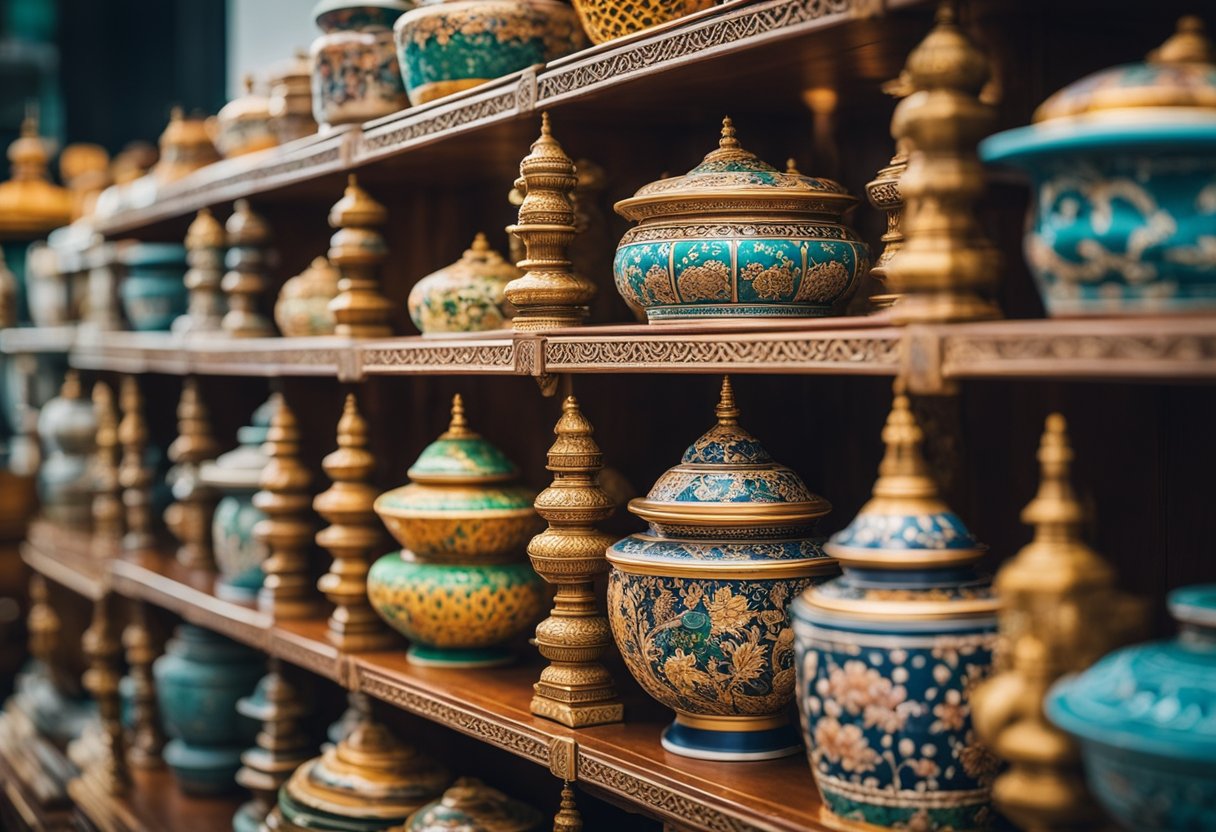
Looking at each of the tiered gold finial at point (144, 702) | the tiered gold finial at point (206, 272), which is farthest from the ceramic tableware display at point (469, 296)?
the tiered gold finial at point (144, 702)

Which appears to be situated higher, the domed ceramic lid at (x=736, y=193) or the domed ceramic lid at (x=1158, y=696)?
the domed ceramic lid at (x=736, y=193)

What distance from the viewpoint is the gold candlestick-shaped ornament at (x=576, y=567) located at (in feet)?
5.66

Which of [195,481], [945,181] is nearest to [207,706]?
[195,481]

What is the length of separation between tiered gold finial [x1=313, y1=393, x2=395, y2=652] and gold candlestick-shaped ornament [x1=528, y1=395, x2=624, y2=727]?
22.8 inches

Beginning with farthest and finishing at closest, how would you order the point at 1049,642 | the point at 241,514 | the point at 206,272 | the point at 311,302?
1. the point at 206,272
2. the point at 241,514
3. the point at 311,302
4. the point at 1049,642

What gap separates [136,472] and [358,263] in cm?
126

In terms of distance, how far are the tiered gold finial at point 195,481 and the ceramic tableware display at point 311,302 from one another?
516mm

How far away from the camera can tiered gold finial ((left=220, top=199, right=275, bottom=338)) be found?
2.69 meters

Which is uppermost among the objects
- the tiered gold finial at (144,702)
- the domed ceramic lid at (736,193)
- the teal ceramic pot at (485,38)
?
the teal ceramic pot at (485,38)

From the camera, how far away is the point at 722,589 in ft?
4.92

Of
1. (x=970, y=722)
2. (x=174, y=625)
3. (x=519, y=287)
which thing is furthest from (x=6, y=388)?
(x=970, y=722)

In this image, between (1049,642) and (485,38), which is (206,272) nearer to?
(485,38)

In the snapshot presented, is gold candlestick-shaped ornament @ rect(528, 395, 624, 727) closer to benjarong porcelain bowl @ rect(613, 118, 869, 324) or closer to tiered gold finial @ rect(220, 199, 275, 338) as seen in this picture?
benjarong porcelain bowl @ rect(613, 118, 869, 324)

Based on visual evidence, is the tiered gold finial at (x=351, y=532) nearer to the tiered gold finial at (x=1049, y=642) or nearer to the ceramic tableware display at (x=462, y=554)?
the ceramic tableware display at (x=462, y=554)
